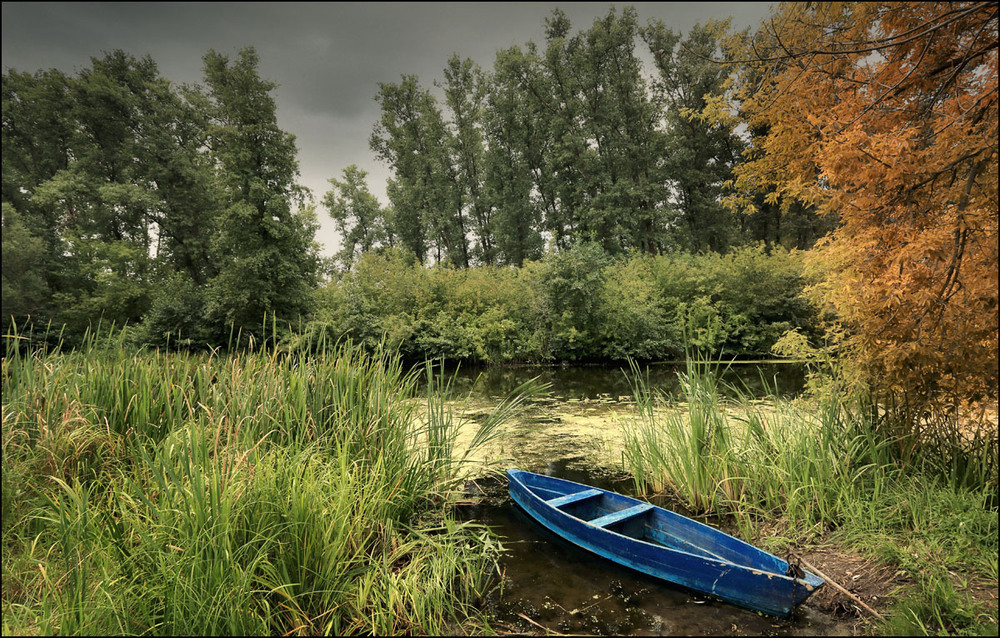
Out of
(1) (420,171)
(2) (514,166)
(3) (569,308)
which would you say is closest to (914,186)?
(3) (569,308)

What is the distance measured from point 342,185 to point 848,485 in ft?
106

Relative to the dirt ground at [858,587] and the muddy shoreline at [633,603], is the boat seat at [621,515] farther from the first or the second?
the dirt ground at [858,587]

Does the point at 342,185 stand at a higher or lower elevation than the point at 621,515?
higher

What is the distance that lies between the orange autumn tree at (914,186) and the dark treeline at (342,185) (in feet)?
3.97

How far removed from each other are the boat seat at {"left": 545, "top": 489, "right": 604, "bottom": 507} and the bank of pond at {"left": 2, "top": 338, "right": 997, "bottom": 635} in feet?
0.91

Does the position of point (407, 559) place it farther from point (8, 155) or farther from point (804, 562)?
point (8, 155)

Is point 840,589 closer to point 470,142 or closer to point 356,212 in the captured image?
point 470,142

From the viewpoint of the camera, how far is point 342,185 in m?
31.5

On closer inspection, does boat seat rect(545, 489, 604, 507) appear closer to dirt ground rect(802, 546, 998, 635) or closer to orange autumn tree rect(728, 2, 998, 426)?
dirt ground rect(802, 546, 998, 635)

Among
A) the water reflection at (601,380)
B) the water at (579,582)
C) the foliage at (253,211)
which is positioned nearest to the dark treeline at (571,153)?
the foliage at (253,211)

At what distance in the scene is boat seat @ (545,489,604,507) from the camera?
4043 millimetres

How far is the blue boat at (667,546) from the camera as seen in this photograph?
2.73 metres

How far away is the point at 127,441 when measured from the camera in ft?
10.7

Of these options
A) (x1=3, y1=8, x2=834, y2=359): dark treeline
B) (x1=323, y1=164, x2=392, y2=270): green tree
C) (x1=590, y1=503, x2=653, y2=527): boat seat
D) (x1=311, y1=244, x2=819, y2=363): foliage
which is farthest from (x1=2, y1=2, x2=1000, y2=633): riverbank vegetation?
(x1=323, y1=164, x2=392, y2=270): green tree
